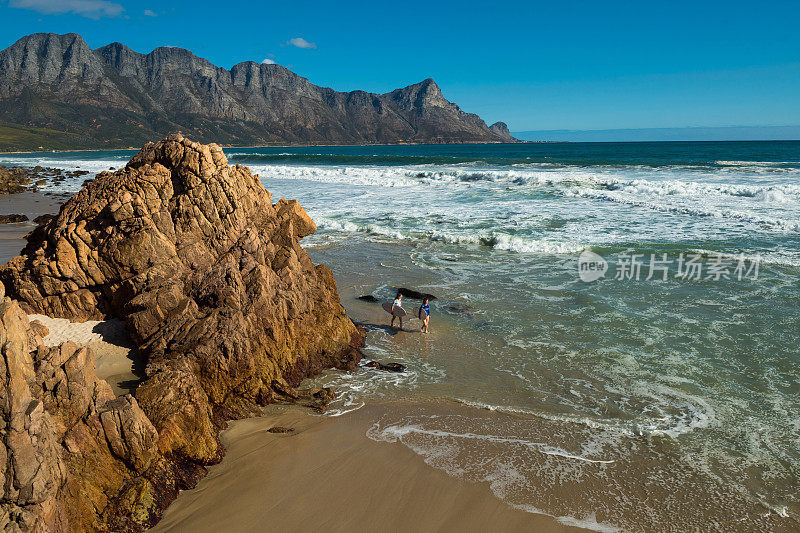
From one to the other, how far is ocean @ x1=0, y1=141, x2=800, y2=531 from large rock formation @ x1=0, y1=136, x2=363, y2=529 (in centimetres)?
124

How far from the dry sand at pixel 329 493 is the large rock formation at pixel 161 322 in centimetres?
31

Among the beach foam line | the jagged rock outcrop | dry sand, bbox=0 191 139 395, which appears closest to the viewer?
the jagged rock outcrop

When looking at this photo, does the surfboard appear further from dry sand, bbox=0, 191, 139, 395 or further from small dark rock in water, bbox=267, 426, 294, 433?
dry sand, bbox=0, 191, 139, 395

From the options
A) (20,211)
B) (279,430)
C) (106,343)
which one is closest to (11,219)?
(20,211)

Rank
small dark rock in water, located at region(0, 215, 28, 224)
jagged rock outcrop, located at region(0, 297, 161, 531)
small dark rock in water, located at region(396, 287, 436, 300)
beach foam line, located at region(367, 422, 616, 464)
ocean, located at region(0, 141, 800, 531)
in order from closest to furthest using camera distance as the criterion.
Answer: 1. jagged rock outcrop, located at region(0, 297, 161, 531)
2. ocean, located at region(0, 141, 800, 531)
3. beach foam line, located at region(367, 422, 616, 464)
4. small dark rock in water, located at region(396, 287, 436, 300)
5. small dark rock in water, located at region(0, 215, 28, 224)

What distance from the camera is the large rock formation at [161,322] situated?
14.2ft

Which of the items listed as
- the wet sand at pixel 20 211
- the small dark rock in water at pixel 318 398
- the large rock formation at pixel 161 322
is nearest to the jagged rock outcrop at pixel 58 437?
the large rock formation at pixel 161 322

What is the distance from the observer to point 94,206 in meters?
7.88

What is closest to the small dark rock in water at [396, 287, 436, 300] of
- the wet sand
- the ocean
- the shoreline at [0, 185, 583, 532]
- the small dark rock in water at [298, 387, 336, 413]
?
the ocean

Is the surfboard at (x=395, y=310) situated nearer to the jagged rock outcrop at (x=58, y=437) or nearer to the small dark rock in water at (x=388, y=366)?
the small dark rock in water at (x=388, y=366)

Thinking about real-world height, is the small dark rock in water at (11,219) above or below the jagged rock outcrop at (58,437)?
below

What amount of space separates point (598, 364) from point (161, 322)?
6630 mm

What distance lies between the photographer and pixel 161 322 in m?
6.81

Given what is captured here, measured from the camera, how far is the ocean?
519 cm
